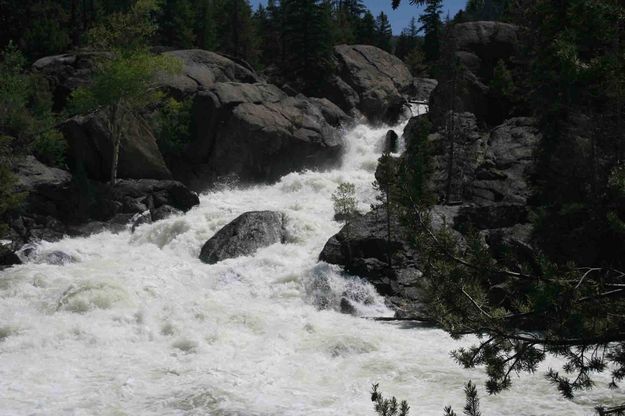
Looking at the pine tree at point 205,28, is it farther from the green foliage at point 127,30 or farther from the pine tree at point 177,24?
the green foliage at point 127,30

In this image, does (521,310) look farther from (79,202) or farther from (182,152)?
(182,152)

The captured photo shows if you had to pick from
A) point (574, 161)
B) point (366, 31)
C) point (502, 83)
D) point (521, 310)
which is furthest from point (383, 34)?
point (521, 310)

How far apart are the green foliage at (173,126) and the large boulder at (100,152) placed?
234 cm

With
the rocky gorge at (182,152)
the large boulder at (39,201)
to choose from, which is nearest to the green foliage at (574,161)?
the rocky gorge at (182,152)

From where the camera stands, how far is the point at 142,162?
33.2 m

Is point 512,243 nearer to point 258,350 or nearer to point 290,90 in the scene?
point 258,350

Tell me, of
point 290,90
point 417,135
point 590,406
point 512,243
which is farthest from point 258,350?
Answer: point 290,90

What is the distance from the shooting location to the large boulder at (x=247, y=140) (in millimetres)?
36031

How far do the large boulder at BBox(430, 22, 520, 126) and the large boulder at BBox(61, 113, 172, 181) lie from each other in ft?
61.6

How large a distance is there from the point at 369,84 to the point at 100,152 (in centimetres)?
2663

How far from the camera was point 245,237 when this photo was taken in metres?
24.9

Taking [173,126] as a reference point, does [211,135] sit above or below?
below

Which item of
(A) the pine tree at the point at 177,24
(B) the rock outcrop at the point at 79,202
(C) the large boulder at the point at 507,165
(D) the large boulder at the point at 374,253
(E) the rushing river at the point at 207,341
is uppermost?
(A) the pine tree at the point at 177,24

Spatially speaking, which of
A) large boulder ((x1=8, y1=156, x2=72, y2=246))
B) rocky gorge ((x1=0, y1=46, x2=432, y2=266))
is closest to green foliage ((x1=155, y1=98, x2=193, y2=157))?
rocky gorge ((x1=0, y1=46, x2=432, y2=266))
